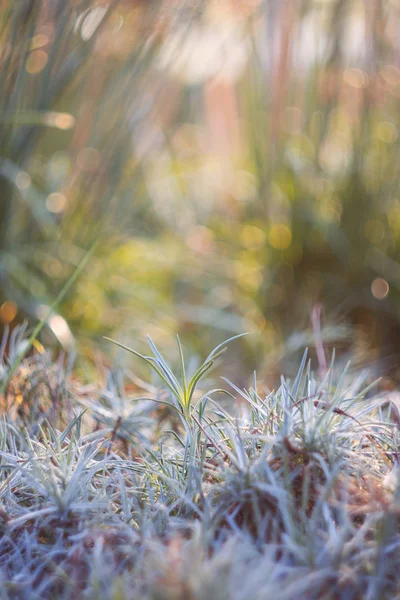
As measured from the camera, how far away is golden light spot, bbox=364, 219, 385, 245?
136 centimetres

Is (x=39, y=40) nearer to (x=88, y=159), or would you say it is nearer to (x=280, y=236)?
(x=88, y=159)

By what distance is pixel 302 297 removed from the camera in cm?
138

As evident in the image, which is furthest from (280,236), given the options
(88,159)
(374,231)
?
(88,159)

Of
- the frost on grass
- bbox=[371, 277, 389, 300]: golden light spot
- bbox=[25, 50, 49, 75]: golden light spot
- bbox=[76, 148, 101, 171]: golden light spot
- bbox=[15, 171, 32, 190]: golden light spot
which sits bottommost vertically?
the frost on grass

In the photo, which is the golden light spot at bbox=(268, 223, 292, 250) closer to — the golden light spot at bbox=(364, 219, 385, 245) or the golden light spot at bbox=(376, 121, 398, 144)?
the golden light spot at bbox=(364, 219, 385, 245)

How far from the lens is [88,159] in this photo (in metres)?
1.33

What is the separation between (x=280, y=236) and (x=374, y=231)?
0.22 m

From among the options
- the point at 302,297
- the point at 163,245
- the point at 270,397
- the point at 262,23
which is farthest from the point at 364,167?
the point at 270,397

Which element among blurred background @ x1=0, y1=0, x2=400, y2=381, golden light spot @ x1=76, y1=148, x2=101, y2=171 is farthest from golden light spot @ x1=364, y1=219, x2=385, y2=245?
golden light spot @ x1=76, y1=148, x2=101, y2=171

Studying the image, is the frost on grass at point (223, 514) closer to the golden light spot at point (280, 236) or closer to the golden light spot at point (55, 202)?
the golden light spot at point (55, 202)

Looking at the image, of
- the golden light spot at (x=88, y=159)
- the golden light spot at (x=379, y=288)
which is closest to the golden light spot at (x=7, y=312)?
the golden light spot at (x=88, y=159)

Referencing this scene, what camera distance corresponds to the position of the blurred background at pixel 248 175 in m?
1.15

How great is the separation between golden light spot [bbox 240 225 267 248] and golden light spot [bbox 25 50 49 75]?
0.63m

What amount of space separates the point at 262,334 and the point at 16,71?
70 cm
